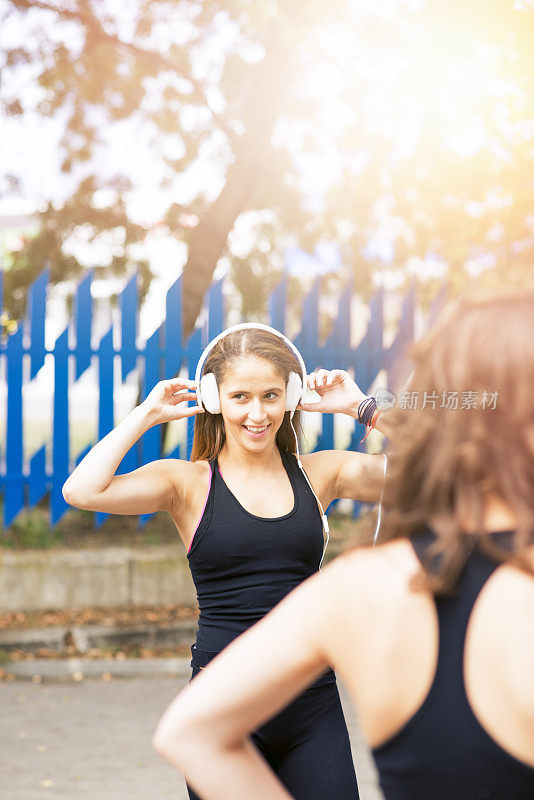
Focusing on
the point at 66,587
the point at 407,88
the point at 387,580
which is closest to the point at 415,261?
the point at 407,88

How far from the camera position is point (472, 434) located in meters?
1.16

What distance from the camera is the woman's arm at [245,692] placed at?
1143 millimetres

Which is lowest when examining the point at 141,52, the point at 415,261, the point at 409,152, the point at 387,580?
the point at 387,580

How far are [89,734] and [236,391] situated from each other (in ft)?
8.89

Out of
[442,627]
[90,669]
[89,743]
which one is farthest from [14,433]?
[442,627]

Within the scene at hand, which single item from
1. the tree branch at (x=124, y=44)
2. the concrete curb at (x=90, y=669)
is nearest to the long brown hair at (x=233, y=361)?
the concrete curb at (x=90, y=669)

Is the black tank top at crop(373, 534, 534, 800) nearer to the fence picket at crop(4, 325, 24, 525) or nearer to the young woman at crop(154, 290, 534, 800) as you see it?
the young woman at crop(154, 290, 534, 800)

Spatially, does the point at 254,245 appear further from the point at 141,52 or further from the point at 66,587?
the point at 66,587

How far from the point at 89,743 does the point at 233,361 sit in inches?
104

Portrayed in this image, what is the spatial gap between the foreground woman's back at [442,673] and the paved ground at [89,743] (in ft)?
10.8

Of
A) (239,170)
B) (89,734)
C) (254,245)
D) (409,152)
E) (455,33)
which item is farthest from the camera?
(254,245)

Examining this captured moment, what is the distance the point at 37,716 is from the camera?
5164 mm

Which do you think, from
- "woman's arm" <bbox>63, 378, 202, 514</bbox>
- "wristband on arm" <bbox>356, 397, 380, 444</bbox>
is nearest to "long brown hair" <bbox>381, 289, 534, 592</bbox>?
"woman's arm" <bbox>63, 378, 202, 514</bbox>

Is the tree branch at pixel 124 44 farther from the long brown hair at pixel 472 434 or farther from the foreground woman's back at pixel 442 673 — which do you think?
the foreground woman's back at pixel 442 673
